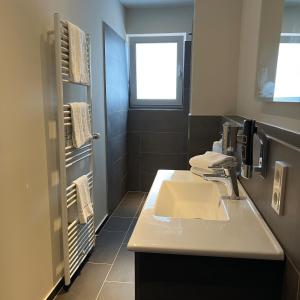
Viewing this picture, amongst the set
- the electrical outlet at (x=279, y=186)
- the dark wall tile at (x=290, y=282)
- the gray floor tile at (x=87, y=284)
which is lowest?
the gray floor tile at (x=87, y=284)

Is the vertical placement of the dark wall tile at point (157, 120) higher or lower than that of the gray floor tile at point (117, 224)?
higher

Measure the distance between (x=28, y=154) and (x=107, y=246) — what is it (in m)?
1.36

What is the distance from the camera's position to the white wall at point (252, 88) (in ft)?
3.41

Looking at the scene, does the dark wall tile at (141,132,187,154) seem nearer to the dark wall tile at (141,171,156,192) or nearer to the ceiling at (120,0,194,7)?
the dark wall tile at (141,171,156,192)

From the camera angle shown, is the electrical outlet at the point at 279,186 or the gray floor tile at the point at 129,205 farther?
the gray floor tile at the point at 129,205

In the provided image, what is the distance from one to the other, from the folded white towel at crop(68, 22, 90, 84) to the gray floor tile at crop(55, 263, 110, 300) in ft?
4.78

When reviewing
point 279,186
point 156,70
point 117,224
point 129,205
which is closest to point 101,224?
point 117,224

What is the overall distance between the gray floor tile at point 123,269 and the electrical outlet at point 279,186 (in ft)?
5.07

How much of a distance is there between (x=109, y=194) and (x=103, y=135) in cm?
70

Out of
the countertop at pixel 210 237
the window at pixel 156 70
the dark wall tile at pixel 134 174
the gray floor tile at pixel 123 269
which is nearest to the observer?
the countertop at pixel 210 237

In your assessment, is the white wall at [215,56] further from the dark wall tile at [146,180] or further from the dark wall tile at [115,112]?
the dark wall tile at [146,180]

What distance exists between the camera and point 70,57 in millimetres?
1835

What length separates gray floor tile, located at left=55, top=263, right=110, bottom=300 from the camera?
1935 millimetres

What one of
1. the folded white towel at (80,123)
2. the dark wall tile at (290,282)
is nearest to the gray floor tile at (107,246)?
the folded white towel at (80,123)
